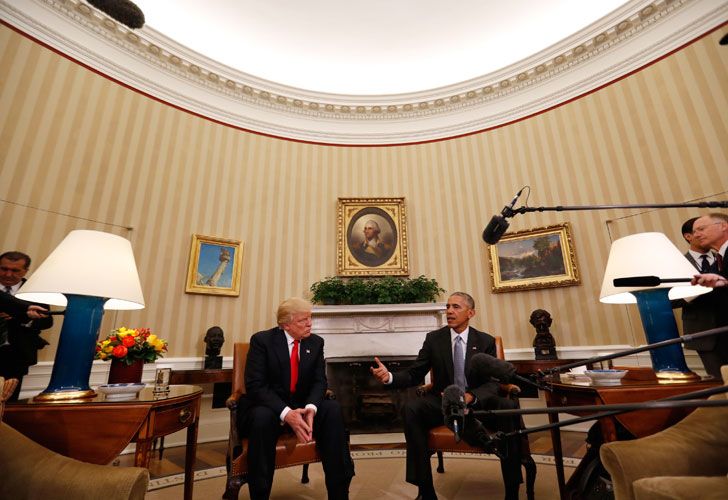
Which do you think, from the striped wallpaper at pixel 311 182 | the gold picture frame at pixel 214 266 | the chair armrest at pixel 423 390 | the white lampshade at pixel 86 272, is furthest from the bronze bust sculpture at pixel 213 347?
the chair armrest at pixel 423 390

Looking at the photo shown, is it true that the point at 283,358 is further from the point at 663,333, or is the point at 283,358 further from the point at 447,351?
the point at 663,333

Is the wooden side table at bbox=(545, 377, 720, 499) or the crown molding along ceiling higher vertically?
the crown molding along ceiling

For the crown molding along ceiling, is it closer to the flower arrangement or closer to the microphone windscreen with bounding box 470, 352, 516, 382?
the flower arrangement

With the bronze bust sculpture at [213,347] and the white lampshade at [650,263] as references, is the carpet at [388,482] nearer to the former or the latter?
the bronze bust sculpture at [213,347]

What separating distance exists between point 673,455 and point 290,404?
2.13 m

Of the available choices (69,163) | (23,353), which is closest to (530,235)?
(23,353)

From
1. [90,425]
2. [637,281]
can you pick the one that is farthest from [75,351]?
[637,281]

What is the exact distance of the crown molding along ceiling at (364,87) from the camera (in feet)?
14.6

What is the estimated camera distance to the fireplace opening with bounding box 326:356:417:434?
15.0 feet

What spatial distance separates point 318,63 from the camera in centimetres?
611

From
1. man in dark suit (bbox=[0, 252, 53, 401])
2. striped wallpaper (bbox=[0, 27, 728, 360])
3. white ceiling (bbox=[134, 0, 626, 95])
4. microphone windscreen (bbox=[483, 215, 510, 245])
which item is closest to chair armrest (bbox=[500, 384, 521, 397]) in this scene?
microphone windscreen (bbox=[483, 215, 510, 245])

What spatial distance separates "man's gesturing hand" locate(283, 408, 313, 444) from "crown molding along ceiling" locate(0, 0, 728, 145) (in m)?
4.77

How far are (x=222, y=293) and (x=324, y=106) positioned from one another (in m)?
3.52

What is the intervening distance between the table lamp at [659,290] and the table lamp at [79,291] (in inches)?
120
